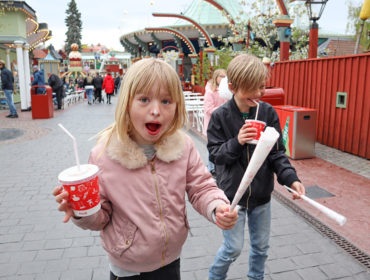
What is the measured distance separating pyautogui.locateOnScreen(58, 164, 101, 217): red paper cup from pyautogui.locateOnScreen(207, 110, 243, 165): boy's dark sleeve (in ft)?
3.32

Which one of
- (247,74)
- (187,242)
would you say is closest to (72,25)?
(187,242)

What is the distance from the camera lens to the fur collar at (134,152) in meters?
1.54

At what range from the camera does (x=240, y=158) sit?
218cm

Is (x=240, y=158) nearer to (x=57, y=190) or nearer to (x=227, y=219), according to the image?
(x=227, y=219)

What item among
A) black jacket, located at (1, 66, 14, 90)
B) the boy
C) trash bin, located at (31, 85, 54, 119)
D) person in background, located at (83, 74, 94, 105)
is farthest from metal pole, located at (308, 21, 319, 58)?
person in background, located at (83, 74, 94, 105)

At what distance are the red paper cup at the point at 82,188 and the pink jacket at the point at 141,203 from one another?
235 millimetres

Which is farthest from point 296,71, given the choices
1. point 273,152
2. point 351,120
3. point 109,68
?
point 109,68

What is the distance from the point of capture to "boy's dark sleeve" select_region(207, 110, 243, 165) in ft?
6.71

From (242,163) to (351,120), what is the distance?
5972 millimetres

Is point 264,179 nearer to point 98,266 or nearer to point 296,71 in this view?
point 98,266

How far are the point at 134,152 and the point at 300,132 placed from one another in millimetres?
5678

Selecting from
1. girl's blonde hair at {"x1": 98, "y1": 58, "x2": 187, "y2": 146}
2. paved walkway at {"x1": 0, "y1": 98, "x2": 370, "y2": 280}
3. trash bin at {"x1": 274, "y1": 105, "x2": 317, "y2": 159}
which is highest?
girl's blonde hair at {"x1": 98, "y1": 58, "x2": 187, "y2": 146}

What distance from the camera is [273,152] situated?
7.27ft

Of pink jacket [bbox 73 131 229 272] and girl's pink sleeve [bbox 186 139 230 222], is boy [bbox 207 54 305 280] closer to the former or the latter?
girl's pink sleeve [bbox 186 139 230 222]
